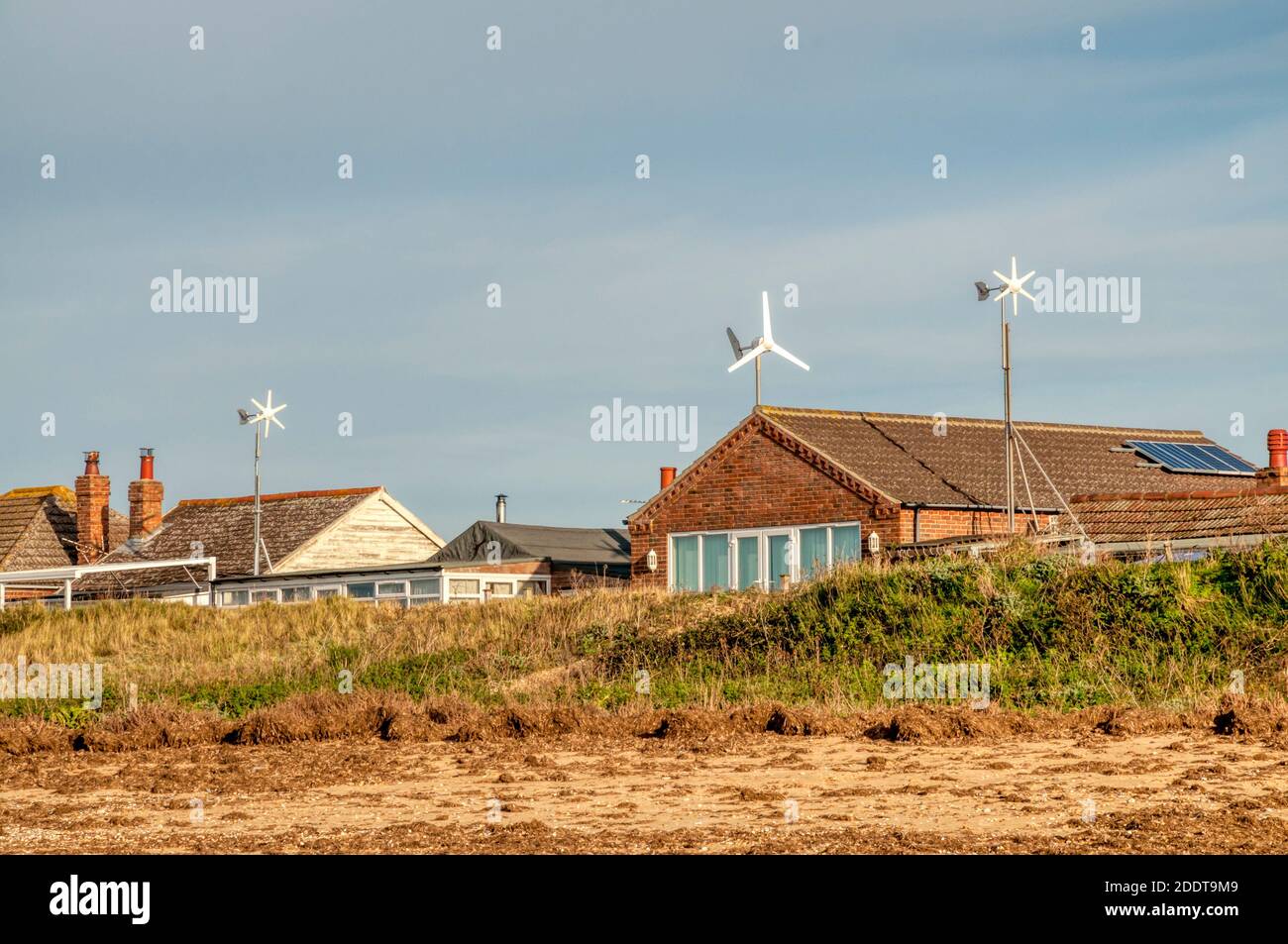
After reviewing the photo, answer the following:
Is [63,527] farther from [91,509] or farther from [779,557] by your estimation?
[779,557]

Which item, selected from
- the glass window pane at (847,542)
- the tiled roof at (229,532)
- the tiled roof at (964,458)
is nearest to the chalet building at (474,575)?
the tiled roof at (229,532)

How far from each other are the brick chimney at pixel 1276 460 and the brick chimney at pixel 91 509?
146 feet

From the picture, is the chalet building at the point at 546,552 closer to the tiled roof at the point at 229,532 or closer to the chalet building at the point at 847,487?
the chalet building at the point at 847,487

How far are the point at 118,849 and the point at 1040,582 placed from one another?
1594cm

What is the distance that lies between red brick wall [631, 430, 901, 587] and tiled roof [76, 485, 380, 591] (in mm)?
20244

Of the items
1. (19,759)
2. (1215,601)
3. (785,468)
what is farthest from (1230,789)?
(785,468)

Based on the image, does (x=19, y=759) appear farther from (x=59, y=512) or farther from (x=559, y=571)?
(x=59, y=512)

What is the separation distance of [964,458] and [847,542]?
5695mm

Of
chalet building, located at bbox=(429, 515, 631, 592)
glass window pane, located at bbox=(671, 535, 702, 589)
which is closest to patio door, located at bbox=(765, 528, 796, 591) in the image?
glass window pane, located at bbox=(671, 535, 702, 589)

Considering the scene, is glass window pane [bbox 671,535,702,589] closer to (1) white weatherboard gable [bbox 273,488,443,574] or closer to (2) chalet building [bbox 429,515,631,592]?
(2) chalet building [bbox 429,515,631,592]

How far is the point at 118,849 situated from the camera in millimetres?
13352

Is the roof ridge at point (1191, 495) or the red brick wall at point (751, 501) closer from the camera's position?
the roof ridge at point (1191, 495)

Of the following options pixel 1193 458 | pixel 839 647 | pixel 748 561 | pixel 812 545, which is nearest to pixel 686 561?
pixel 748 561

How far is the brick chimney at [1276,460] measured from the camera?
144 feet
